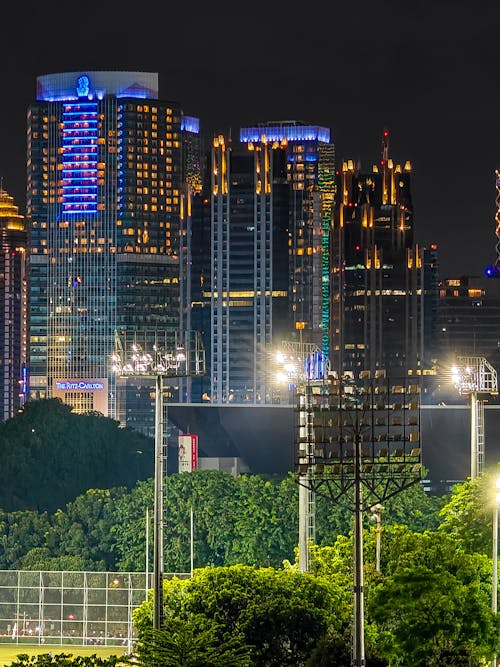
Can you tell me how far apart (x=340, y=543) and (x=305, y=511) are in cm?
1051

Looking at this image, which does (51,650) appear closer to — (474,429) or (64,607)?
(64,607)

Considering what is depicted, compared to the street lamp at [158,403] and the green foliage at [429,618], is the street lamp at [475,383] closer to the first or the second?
the street lamp at [158,403]

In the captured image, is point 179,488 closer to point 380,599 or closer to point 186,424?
point 186,424

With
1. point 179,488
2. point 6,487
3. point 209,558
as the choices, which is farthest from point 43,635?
point 6,487

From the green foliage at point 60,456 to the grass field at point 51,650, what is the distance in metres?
61.0

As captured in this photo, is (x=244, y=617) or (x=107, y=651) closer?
(x=244, y=617)

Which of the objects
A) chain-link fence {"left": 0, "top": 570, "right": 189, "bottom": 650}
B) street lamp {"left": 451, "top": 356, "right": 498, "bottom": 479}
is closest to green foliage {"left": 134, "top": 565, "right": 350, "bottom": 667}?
street lamp {"left": 451, "top": 356, "right": 498, "bottom": 479}

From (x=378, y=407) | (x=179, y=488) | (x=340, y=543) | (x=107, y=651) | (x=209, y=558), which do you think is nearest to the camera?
(x=378, y=407)

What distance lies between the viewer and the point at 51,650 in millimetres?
95375

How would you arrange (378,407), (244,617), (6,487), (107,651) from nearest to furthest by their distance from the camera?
1. (378,407)
2. (244,617)
3. (107,651)
4. (6,487)

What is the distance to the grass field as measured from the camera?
94562mm

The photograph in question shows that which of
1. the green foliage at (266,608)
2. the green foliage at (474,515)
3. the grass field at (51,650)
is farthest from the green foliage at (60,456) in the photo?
the green foliage at (266,608)

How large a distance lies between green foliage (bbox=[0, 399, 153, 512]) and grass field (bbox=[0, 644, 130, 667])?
61.0m

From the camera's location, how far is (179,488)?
121m
